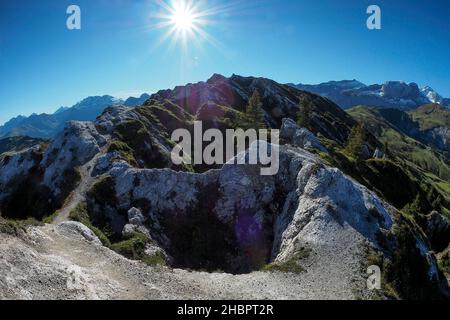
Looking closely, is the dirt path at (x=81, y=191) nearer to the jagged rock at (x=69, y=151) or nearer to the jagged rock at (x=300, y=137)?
the jagged rock at (x=69, y=151)

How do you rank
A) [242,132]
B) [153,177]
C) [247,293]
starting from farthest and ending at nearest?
1. [242,132]
2. [153,177]
3. [247,293]

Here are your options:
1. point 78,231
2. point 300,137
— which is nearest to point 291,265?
point 78,231

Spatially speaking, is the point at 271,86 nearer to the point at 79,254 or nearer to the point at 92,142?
the point at 92,142

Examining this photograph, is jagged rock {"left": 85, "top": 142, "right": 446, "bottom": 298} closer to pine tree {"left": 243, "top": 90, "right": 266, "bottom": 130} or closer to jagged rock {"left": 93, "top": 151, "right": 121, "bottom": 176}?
jagged rock {"left": 93, "top": 151, "right": 121, "bottom": 176}

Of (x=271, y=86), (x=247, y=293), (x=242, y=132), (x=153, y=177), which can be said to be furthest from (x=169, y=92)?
(x=247, y=293)

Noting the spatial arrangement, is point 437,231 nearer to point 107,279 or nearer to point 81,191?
point 81,191

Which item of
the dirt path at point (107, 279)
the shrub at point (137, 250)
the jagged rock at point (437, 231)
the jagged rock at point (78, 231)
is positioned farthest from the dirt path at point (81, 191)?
the jagged rock at point (437, 231)
